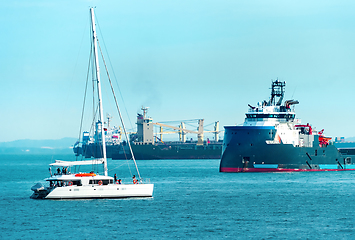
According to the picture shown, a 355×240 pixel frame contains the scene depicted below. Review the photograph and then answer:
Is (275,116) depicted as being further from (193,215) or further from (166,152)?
(166,152)

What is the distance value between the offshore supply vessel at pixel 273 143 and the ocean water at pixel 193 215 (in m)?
15.8

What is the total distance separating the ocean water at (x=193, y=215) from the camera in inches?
1139

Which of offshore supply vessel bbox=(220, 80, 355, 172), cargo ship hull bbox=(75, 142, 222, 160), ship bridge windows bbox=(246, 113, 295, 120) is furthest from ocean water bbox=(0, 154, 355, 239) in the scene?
cargo ship hull bbox=(75, 142, 222, 160)

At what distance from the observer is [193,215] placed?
3497cm

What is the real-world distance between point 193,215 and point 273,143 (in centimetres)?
3439

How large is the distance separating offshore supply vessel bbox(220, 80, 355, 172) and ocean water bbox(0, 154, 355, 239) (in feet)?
51.7

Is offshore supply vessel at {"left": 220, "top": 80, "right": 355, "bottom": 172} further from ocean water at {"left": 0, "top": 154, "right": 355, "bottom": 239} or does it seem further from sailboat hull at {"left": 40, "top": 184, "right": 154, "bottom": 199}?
sailboat hull at {"left": 40, "top": 184, "right": 154, "bottom": 199}

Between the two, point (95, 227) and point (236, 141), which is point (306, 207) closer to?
point (95, 227)

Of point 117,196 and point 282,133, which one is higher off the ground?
point 282,133

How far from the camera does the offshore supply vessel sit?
67.2m

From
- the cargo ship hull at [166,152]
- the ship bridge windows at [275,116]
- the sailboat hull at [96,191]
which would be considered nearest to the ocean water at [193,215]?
the sailboat hull at [96,191]

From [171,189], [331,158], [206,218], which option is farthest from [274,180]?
[206,218]

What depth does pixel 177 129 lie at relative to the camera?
194125 millimetres

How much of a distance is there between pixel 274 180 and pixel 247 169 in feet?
27.8
